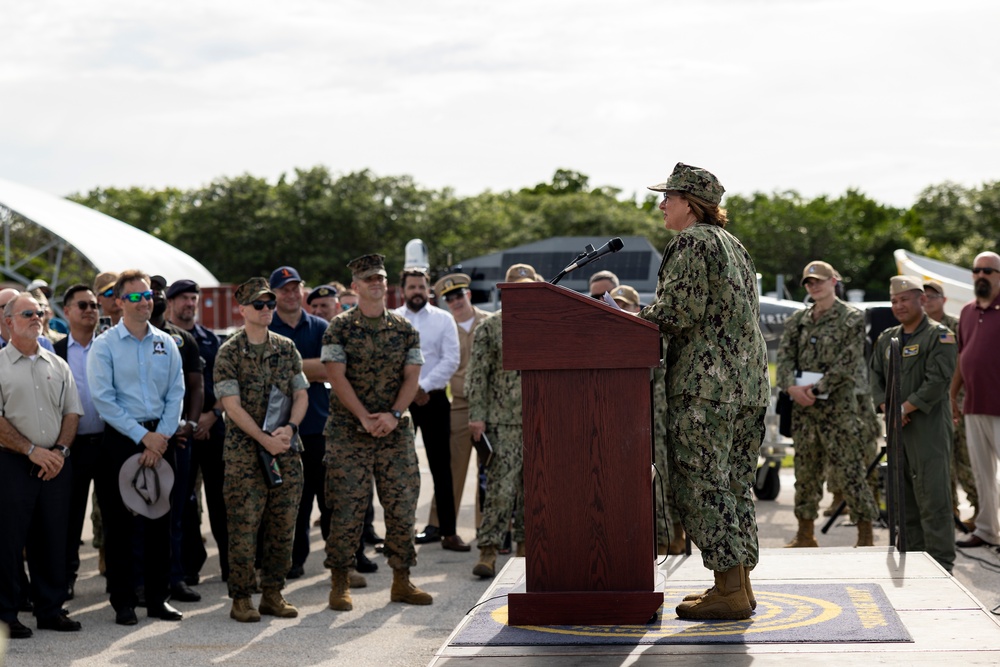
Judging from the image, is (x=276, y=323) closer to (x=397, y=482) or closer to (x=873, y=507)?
(x=397, y=482)

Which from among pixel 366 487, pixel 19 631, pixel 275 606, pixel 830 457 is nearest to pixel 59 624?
pixel 19 631

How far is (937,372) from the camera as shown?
8.26m

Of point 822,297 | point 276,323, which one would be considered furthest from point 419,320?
point 822,297

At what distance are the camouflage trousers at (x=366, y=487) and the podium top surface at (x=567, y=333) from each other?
3.28 metres

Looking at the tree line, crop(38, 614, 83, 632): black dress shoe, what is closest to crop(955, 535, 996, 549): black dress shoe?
crop(38, 614, 83, 632): black dress shoe

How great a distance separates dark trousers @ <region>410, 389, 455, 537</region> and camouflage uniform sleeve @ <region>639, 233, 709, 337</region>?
5.60m

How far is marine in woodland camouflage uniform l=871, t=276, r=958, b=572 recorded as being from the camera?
26.1 feet

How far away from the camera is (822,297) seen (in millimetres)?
9062

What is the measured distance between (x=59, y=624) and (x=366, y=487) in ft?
6.69

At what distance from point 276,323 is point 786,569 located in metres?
4.49

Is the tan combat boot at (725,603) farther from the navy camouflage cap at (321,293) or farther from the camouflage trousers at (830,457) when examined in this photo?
the navy camouflage cap at (321,293)

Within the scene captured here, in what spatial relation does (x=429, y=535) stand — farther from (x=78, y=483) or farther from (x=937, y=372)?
(x=937, y=372)

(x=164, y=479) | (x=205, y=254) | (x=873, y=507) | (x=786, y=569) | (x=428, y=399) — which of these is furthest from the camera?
(x=205, y=254)

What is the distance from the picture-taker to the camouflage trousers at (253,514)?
7.46 meters
